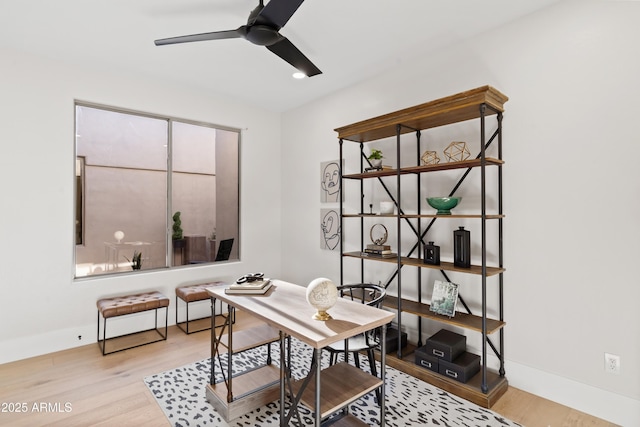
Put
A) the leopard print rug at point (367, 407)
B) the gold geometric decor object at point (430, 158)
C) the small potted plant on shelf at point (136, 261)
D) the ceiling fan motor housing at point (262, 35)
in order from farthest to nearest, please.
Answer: the small potted plant on shelf at point (136, 261), the gold geometric decor object at point (430, 158), the leopard print rug at point (367, 407), the ceiling fan motor housing at point (262, 35)

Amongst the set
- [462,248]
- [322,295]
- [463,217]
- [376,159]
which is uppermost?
[376,159]

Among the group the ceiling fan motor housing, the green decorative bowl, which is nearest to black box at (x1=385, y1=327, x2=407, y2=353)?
the green decorative bowl

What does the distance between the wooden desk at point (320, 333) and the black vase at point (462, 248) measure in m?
1.05

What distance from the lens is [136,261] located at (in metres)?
3.78

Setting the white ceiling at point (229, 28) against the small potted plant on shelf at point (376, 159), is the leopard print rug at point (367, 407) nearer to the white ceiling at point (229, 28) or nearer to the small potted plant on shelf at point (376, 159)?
the small potted plant on shelf at point (376, 159)

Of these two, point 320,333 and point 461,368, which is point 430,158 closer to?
point 461,368

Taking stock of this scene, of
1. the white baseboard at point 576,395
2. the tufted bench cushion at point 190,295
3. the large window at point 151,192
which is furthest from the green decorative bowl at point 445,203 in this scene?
the large window at point 151,192

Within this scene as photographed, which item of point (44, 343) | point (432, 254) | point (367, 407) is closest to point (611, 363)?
point (432, 254)

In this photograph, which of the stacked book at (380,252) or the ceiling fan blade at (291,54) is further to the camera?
the stacked book at (380,252)

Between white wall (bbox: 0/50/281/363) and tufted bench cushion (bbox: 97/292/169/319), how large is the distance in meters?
0.19

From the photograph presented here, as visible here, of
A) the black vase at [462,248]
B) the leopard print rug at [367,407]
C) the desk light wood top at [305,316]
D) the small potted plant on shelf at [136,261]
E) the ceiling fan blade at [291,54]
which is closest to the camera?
the desk light wood top at [305,316]

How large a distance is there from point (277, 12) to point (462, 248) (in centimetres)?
211

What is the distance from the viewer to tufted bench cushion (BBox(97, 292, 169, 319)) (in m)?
3.08

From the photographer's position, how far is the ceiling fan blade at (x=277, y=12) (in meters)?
1.77
